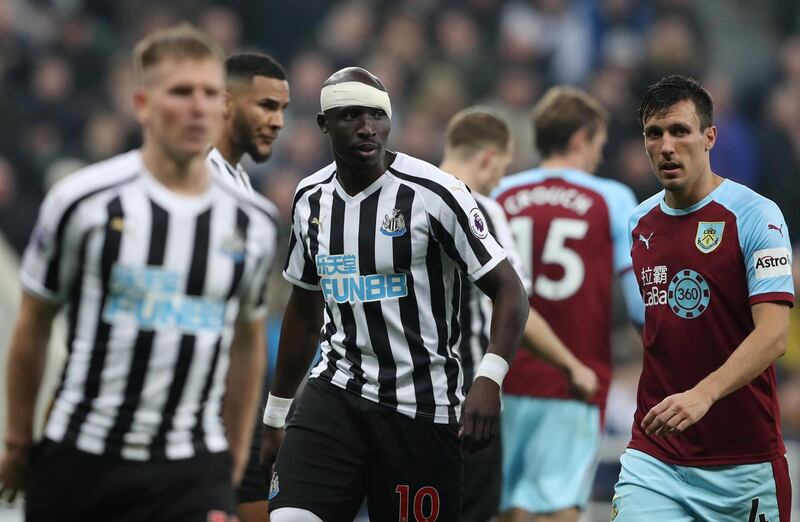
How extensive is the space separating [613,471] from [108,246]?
27.0ft

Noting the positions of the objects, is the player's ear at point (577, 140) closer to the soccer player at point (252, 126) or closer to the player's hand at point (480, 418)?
the soccer player at point (252, 126)

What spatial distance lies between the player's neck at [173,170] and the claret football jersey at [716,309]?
2.05 metres

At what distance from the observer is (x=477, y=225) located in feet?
18.1

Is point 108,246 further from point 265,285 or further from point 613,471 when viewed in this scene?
point 613,471

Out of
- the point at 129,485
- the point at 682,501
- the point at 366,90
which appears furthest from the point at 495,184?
the point at 129,485

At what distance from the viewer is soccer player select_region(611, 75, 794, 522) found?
5.32m

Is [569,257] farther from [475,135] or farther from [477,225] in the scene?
[477,225]

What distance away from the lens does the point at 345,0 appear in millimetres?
15805

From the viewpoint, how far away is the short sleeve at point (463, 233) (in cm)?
549

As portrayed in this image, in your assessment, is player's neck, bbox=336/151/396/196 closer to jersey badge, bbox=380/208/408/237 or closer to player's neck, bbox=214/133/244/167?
jersey badge, bbox=380/208/408/237

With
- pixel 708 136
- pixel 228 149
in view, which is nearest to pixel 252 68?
pixel 228 149

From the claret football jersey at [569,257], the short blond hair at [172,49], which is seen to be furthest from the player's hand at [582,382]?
the short blond hair at [172,49]

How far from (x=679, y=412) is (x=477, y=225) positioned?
3.65ft

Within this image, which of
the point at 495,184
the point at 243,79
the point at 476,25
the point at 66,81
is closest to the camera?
the point at 243,79
